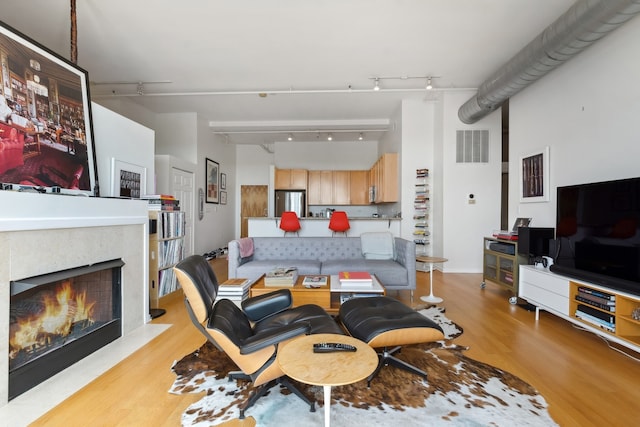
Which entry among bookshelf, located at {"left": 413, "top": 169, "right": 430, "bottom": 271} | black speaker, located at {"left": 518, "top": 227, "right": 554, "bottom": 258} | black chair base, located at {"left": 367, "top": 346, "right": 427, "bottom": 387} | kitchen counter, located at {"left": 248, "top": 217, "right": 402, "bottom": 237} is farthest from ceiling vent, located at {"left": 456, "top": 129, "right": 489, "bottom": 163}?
black chair base, located at {"left": 367, "top": 346, "right": 427, "bottom": 387}

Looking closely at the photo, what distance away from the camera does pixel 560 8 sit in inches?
118

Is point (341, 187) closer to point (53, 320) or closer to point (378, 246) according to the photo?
point (378, 246)

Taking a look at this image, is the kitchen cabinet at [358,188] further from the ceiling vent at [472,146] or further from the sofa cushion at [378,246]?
the sofa cushion at [378,246]

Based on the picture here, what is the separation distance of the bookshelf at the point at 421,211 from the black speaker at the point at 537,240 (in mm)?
2250

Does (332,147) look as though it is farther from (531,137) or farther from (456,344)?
(456,344)

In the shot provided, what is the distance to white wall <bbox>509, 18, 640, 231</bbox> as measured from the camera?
2.62 meters

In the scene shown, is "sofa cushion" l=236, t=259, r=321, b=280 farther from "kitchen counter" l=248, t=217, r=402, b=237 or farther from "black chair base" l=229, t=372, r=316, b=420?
"black chair base" l=229, t=372, r=316, b=420

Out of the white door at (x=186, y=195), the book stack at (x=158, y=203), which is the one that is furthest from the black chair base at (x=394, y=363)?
the white door at (x=186, y=195)

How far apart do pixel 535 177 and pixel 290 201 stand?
222 inches

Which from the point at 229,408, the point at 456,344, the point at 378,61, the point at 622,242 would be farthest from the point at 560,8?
the point at 229,408

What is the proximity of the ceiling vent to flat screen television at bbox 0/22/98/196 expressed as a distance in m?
5.55

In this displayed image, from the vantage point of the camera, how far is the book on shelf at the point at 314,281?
2.90 meters

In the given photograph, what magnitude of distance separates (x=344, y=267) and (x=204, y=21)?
3.39 m

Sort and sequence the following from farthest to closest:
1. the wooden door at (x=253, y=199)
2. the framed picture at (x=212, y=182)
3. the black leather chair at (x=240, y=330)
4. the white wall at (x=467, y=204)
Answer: the wooden door at (x=253, y=199)
the framed picture at (x=212, y=182)
the white wall at (x=467, y=204)
the black leather chair at (x=240, y=330)
